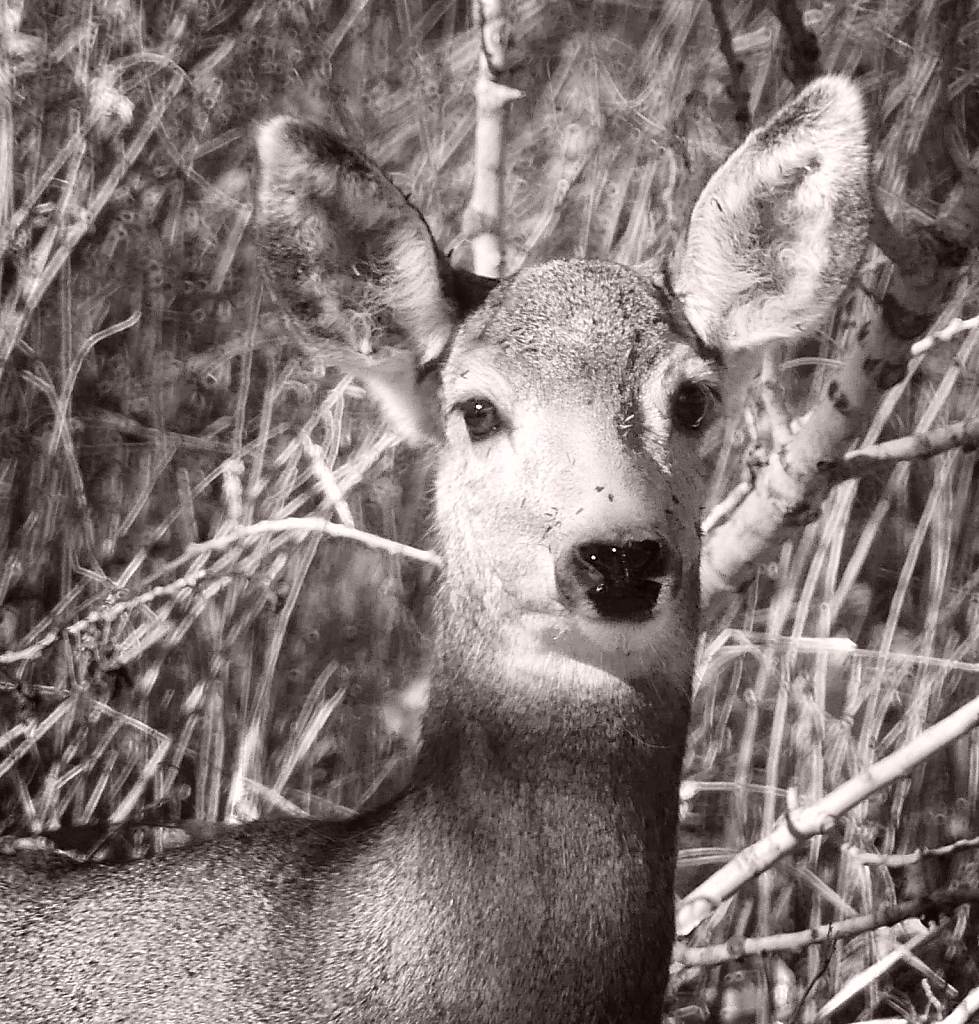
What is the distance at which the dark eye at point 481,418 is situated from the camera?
287 centimetres

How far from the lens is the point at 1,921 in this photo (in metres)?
2.88

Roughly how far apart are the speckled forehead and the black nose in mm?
406

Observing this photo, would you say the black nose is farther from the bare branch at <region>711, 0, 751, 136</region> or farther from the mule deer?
the bare branch at <region>711, 0, 751, 136</region>

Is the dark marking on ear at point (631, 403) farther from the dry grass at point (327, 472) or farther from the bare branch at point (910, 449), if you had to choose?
the dry grass at point (327, 472)

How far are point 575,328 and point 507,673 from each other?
649 millimetres

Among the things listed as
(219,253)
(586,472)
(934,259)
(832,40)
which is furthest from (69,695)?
(832,40)

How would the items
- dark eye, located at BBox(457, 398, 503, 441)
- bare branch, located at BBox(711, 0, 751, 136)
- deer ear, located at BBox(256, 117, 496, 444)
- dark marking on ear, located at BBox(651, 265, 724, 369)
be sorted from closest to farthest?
deer ear, located at BBox(256, 117, 496, 444), dark eye, located at BBox(457, 398, 503, 441), dark marking on ear, located at BBox(651, 265, 724, 369), bare branch, located at BBox(711, 0, 751, 136)

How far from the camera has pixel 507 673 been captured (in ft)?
8.95

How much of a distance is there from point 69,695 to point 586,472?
7.05ft

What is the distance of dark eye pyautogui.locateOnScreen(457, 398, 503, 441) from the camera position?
287 cm

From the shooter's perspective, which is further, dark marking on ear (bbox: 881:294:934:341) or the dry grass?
the dry grass

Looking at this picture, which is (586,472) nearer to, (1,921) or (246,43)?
(1,921)

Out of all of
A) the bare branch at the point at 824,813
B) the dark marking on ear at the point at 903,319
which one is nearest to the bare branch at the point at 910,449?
the dark marking on ear at the point at 903,319

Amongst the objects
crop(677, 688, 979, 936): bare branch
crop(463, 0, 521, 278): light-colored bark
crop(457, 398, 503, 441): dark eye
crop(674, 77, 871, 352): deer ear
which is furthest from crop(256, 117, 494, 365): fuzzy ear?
crop(677, 688, 979, 936): bare branch
